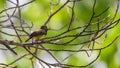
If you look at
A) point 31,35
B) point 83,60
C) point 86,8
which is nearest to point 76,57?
point 83,60

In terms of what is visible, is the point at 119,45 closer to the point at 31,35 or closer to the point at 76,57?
the point at 76,57

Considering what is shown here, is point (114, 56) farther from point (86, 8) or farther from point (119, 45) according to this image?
point (86, 8)

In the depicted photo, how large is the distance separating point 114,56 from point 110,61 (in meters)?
0.08

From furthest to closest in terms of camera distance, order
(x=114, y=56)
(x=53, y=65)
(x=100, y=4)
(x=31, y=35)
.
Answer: (x=114, y=56), (x=100, y=4), (x=31, y=35), (x=53, y=65)

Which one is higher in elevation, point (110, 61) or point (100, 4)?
point (100, 4)

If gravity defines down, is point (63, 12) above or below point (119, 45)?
above

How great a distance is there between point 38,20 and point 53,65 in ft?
8.09

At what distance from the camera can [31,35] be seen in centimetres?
247

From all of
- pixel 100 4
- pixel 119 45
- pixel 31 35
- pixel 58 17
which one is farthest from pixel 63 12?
pixel 31 35

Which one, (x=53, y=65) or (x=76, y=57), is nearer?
(x=53, y=65)

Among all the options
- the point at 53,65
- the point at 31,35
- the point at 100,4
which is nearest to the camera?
the point at 53,65

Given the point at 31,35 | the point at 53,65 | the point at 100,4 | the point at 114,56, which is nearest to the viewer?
the point at 53,65

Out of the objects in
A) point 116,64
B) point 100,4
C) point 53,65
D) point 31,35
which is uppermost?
point 100,4

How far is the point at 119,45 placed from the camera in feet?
15.5
